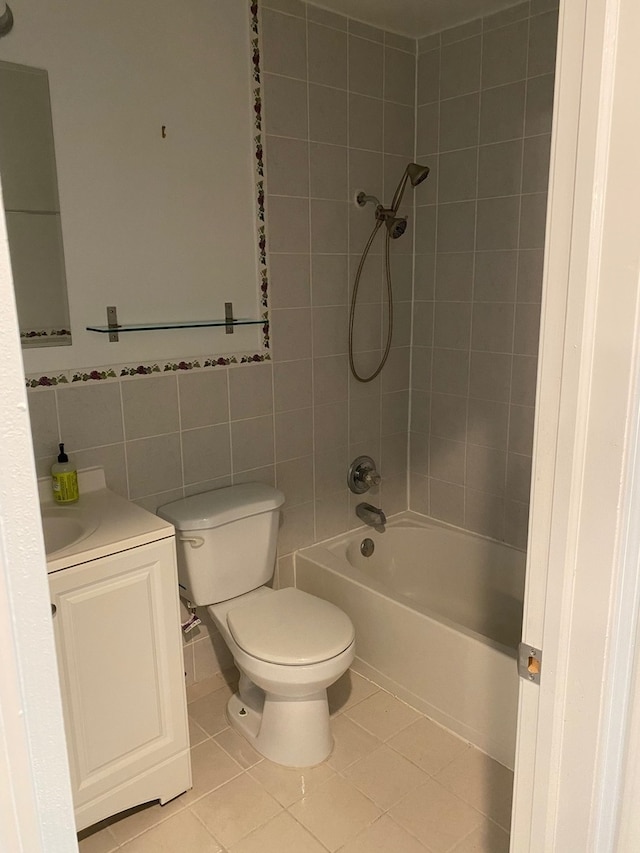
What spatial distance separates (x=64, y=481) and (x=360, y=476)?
4.13 feet

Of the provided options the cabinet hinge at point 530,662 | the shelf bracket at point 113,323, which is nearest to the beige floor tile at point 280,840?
the cabinet hinge at point 530,662

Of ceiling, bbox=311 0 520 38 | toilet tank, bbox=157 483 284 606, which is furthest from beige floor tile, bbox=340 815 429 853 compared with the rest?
ceiling, bbox=311 0 520 38

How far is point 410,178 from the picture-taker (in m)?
2.52

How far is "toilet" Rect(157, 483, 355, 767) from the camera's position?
202cm

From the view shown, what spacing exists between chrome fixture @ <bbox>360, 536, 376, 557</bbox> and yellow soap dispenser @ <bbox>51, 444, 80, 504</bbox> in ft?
4.20

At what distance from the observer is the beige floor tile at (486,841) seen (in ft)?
5.86

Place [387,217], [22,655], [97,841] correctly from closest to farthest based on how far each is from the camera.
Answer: [22,655] < [97,841] < [387,217]

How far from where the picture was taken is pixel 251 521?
2.29m

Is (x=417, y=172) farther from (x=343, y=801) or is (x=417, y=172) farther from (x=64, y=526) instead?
(x=343, y=801)

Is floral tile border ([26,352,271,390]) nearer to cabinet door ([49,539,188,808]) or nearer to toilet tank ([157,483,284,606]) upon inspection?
toilet tank ([157,483,284,606])

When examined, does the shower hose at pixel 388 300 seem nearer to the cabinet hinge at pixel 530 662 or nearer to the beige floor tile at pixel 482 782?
the beige floor tile at pixel 482 782

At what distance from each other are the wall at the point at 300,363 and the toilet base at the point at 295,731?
46 cm

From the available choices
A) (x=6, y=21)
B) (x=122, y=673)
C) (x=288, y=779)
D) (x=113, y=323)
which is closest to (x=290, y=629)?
(x=288, y=779)

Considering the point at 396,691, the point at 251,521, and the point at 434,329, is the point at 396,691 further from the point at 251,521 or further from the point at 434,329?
the point at 434,329
